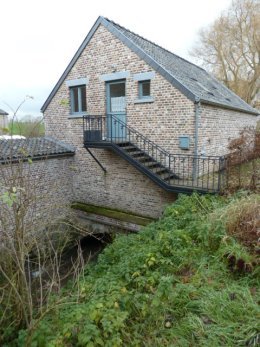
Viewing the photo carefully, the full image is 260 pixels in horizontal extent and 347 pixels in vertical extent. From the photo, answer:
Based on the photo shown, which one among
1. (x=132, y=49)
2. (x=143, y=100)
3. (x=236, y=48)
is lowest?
(x=143, y=100)

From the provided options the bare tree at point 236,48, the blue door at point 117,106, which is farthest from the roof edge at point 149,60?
the bare tree at point 236,48

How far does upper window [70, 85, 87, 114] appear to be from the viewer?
11648 mm

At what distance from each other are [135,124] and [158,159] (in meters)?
1.72

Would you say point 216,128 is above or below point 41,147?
above

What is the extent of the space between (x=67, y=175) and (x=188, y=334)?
1000 cm

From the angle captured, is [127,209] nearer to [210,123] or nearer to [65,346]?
[210,123]

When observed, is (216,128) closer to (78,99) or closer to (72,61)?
(78,99)

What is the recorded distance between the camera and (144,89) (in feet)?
32.7

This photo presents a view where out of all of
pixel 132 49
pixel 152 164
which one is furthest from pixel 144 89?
pixel 152 164

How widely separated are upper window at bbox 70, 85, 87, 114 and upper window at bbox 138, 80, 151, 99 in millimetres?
2933

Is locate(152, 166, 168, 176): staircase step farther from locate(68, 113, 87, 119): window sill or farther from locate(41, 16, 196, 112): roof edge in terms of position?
locate(68, 113, 87, 119): window sill

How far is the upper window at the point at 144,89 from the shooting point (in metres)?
9.78

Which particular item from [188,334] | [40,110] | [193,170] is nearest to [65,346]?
[188,334]

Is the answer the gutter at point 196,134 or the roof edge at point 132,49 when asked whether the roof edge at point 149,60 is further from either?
the gutter at point 196,134
